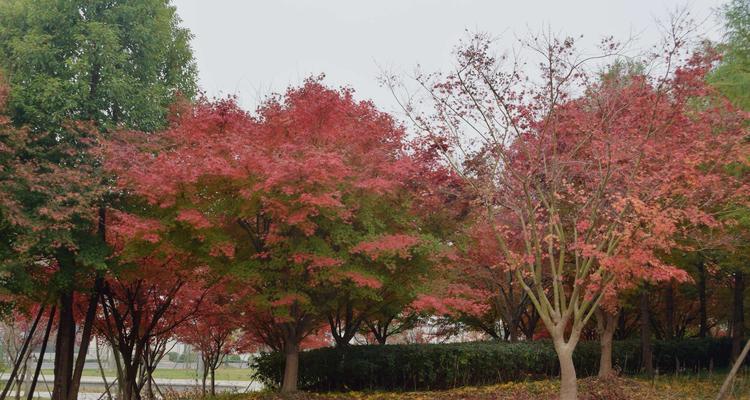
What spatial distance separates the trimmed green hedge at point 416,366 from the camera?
14.7 meters

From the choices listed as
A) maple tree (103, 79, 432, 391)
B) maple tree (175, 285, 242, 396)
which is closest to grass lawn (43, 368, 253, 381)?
maple tree (175, 285, 242, 396)

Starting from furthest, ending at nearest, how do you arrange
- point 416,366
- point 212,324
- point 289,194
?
point 212,324, point 416,366, point 289,194

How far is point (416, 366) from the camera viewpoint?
14.9 metres

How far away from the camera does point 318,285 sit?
11891mm

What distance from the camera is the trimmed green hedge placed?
14.7m

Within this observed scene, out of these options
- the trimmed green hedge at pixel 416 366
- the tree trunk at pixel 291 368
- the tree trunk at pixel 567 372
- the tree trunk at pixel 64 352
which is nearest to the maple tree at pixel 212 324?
the trimmed green hedge at pixel 416 366

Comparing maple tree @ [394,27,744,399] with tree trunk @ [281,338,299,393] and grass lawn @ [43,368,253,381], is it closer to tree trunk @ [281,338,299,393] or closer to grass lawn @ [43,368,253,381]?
tree trunk @ [281,338,299,393]

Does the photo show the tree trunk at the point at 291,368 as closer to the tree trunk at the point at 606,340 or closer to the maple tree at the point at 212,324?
the maple tree at the point at 212,324

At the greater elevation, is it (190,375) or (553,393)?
(553,393)

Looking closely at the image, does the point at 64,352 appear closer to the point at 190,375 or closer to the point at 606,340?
the point at 606,340

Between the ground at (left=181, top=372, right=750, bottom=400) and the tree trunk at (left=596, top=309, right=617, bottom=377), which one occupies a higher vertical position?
the tree trunk at (left=596, top=309, right=617, bottom=377)

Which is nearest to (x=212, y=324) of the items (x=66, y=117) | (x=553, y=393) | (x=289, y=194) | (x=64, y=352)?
(x=64, y=352)

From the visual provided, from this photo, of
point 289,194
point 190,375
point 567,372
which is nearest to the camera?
point 289,194

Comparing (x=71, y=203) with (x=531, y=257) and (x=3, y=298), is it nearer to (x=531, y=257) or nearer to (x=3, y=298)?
(x=3, y=298)
